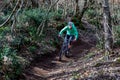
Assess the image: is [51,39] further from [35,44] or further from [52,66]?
[52,66]

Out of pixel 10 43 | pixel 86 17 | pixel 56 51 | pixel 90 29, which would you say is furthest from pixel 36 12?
pixel 86 17

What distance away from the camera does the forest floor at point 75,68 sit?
846 centimetres

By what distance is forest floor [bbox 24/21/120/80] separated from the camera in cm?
846

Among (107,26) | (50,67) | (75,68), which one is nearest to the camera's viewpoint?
Answer: (107,26)

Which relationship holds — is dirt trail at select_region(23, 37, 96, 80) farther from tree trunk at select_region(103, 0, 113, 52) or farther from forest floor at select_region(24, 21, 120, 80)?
tree trunk at select_region(103, 0, 113, 52)

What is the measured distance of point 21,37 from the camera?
1429cm

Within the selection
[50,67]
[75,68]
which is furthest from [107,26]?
[50,67]

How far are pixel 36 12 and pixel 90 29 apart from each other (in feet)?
30.4

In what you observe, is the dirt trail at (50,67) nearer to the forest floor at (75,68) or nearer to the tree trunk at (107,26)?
the forest floor at (75,68)

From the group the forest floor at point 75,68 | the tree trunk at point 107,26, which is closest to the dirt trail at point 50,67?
the forest floor at point 75,68

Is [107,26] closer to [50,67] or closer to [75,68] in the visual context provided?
[75,68]

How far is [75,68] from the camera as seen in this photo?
1161 cm

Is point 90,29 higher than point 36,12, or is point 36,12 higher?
point 36,12

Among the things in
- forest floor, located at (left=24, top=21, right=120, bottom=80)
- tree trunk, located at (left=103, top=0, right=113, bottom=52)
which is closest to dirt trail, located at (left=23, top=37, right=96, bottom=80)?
forest floor, located at (left=24, top=21, right=120, bottom=80)
